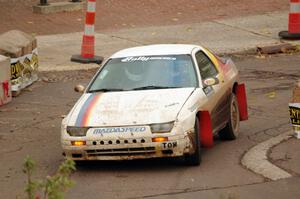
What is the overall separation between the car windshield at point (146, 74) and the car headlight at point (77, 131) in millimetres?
1083

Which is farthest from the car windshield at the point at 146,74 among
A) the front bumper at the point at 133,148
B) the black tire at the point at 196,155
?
the front bumper at the point at 133,148

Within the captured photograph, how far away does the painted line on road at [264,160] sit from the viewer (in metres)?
9.99

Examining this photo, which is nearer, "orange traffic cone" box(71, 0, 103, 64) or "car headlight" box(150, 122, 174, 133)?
"car headlight" box(150, 122, 174, 133)

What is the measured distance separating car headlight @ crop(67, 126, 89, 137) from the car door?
5.26 feet

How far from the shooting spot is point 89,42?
689 inches

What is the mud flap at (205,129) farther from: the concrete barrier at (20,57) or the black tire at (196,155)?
the concrete barrier at (20,57)

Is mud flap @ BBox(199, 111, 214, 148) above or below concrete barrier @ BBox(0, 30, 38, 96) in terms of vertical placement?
above

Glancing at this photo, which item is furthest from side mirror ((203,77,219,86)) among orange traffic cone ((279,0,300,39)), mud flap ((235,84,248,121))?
orange traffic cone ((279,0,300,39))

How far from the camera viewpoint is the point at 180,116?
10.3m

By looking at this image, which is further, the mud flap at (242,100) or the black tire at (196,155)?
the mud flap at (242,100)

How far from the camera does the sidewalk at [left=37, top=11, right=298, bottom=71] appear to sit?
18453mm

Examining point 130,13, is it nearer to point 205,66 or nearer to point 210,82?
point 205,66

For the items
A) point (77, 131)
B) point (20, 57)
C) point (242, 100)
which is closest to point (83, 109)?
point (77, 131)

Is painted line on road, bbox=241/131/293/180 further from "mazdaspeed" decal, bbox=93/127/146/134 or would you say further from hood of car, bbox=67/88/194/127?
"mazdaspeed" decal, bbox=93/127/146/134
